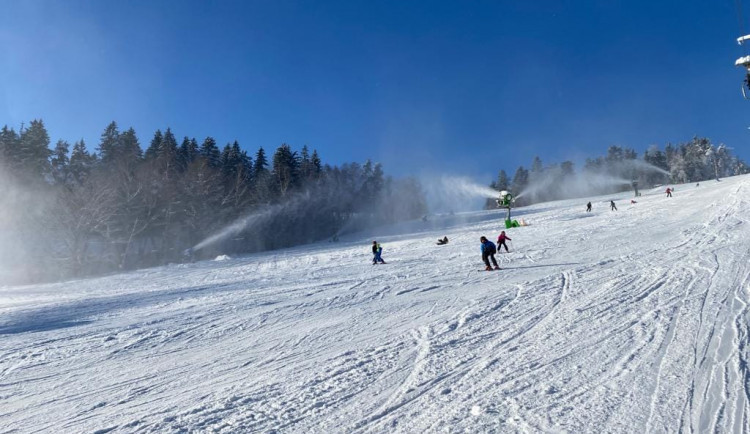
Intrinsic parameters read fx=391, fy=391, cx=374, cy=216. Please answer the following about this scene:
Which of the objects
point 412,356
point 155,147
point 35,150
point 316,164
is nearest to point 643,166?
point 316,164

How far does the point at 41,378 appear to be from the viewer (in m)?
6.68

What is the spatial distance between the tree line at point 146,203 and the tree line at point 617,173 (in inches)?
2234

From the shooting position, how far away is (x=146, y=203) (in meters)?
39.3

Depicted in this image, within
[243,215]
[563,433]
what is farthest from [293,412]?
[243,215]

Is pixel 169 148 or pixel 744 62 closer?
pixel 744 62

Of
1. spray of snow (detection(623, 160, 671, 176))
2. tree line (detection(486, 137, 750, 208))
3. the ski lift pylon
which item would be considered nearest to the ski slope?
the ski lift pylon

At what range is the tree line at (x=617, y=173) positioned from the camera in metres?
98.1

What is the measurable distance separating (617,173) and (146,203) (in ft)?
366

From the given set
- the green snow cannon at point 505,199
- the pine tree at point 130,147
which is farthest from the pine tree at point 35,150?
the green snow cannon at point 505,199

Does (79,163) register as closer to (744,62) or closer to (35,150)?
(35,150)

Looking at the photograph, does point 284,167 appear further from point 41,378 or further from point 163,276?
point 41,378

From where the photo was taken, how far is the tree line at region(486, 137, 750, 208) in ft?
322

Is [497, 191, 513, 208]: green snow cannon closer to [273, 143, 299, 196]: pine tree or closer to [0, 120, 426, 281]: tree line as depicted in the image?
[0, 120, 426, 281]: tree line

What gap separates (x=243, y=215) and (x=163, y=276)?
25348mm
